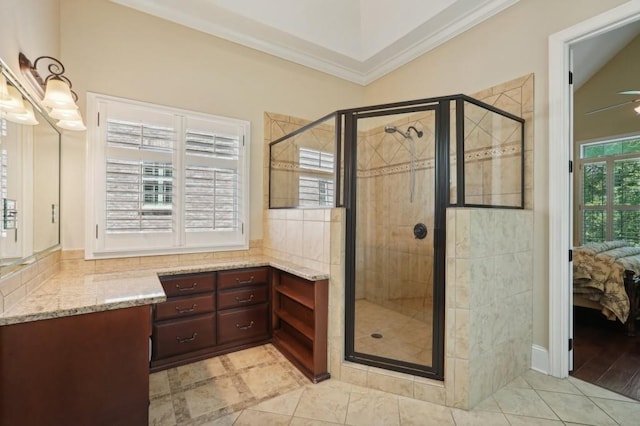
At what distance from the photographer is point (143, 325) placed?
5.24ft

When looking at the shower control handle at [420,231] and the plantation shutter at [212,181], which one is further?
the plantation shutter at [212,181]

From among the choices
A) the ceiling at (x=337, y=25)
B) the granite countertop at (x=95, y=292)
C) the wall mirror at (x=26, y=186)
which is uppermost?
the ceiling at (x=337, y=25)

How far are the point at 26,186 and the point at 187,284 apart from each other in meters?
1.24

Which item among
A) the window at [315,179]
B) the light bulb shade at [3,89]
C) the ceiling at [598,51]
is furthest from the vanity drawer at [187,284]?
the ceiling at [598,51]

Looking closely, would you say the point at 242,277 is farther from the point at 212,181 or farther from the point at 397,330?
the point at 397,330

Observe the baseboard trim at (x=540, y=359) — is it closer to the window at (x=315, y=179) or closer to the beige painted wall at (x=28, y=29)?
the window at (x=315, y=179)

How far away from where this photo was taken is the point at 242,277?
272 centimetres

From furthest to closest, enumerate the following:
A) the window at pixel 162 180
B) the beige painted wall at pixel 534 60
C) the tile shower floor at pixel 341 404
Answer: the window at pixel 162 180 < the beige painted wall at pixel 534 60 < the tile shower floor at pixel 341 404

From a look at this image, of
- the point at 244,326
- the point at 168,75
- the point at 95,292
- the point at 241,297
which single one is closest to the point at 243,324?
the point at 244,326

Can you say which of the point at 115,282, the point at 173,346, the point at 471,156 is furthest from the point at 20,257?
the point at 471,156

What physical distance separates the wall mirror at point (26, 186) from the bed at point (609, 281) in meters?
4.69

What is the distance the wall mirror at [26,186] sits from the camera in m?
1.34

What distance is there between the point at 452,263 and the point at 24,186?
8.17 ft

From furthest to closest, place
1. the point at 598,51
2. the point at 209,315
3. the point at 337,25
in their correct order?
1. the point at 598,51
2. the point at 337,25
3. the point at 209,315
